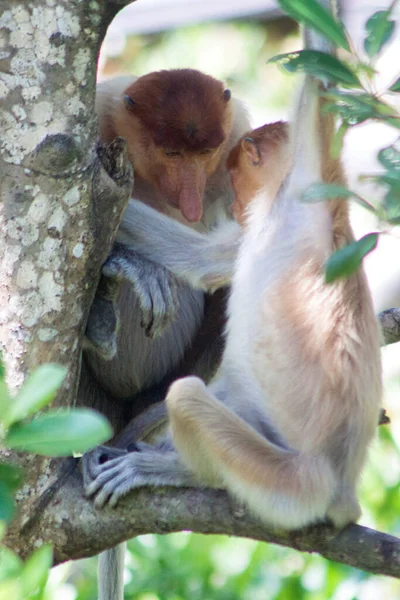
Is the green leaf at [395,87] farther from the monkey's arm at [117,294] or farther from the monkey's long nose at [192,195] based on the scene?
the monkey's long nose at [192,195]

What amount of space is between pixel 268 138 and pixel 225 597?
201 cm

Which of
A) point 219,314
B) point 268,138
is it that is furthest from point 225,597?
point 268,138

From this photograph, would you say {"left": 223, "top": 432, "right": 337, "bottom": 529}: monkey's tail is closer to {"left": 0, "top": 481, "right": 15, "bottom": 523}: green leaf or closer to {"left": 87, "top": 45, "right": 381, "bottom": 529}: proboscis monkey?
{"left": 87, "top": 45, "right": 381, "bottom": 529}: proboscis monkey

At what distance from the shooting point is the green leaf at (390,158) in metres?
1.31

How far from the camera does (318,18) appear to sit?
1.34 metres

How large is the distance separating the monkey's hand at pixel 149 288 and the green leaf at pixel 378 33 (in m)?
1.38

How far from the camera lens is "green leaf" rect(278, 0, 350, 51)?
4.38 ft

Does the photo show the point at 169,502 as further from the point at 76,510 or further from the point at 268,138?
the point at 268,138

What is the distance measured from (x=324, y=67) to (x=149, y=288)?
57.6 inches

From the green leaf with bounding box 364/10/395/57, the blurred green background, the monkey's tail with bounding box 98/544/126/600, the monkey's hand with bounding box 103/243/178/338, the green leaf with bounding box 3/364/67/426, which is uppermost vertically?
the green leaf with bounding box 364/10/395/57

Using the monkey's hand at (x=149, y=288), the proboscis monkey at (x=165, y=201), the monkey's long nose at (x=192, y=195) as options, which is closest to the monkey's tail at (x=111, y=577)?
the proboscis monkey at (x=165, y=201)

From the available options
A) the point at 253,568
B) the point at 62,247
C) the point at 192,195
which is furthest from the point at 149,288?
the point at 253,568

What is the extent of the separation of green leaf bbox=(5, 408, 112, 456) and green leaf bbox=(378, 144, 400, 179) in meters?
0.59

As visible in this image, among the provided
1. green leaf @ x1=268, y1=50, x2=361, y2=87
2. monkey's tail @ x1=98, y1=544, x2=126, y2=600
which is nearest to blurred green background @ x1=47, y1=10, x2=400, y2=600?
monkey's tail @ x1=98, y1=544, x2=126, y2=600
